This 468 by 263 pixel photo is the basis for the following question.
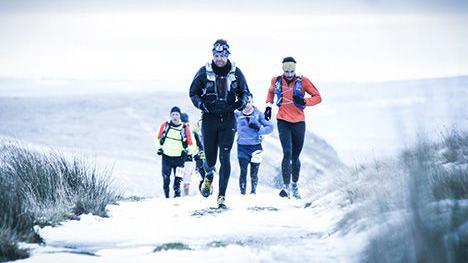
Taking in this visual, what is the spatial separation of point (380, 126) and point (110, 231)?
106 inches

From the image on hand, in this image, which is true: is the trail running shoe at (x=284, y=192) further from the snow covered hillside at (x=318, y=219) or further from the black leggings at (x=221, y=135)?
the black leggings at (x=221, y=135)

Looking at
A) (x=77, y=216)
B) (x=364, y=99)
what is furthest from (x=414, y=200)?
(x=364, y=99)

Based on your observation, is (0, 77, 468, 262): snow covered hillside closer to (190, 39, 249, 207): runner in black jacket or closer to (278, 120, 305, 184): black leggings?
(278, 120, 305, 184): black leggings

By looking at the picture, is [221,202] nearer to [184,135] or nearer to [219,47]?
[219,47]

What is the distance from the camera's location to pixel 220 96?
29.4ft

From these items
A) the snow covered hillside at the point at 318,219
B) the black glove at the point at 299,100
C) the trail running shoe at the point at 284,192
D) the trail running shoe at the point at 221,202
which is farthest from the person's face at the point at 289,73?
the trail running shoe at the point at 221,202

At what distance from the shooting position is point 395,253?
4227 mm

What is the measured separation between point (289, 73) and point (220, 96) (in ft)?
7.26

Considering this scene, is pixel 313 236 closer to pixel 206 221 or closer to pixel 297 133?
pixel 206 221

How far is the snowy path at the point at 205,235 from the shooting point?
5.11m

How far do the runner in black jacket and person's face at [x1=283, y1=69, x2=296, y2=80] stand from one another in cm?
185

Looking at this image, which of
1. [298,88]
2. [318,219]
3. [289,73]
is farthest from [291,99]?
[318,219]

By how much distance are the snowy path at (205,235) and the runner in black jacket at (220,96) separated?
0.91 m

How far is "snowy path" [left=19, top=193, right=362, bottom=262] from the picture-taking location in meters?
5.11
